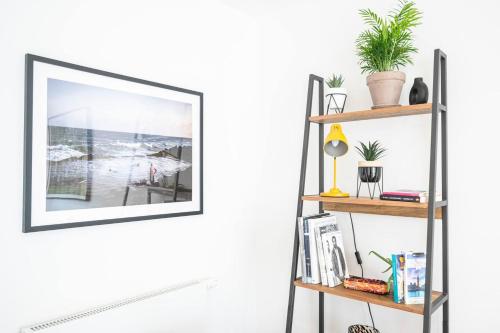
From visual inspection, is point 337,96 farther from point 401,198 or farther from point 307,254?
point 307,254

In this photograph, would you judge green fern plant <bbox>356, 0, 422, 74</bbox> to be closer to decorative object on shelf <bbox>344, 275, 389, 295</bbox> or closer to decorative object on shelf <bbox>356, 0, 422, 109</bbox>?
decorative object on shelf <bbox>356, 0, 422, 109</bbox>

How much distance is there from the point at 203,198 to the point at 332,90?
3.18 feet

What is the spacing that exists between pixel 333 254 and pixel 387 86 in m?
0.87

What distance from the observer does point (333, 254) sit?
185 cm

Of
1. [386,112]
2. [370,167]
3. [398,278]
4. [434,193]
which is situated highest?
[386,112]

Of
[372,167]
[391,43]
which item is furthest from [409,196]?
[391,43]

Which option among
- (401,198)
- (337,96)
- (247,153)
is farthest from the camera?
(247,153)

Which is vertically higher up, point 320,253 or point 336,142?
point 336,142

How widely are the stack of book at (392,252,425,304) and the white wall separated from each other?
27 centimetres

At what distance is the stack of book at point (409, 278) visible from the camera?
156 cm

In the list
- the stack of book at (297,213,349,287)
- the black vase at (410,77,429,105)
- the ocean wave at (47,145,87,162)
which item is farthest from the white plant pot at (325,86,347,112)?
the ocean wave at (47,145,87,162)

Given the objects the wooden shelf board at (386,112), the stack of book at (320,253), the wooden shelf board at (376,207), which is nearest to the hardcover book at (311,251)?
the stack of book at (320,253)

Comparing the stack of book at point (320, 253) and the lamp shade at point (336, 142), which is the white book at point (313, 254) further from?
the lamp shade at point (336, 142)

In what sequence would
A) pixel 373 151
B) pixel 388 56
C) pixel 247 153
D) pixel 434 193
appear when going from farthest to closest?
1. pixel 247 153
2. pixel 373 151
3. pixel 388 56
4. pixel 434 193
